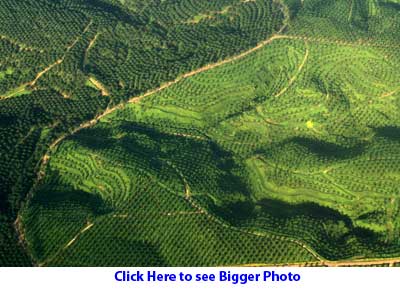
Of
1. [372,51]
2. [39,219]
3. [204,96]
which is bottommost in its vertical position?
[39,219]

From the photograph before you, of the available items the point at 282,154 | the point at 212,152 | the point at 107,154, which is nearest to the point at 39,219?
the point at 107,154

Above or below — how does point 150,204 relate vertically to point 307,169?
below

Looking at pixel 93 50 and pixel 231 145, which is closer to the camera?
pixel 231 145

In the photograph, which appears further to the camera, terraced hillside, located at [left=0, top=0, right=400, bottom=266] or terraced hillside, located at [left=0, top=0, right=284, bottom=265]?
terraced hillside, located at [left=0, top=0, right=284, bottom=265]

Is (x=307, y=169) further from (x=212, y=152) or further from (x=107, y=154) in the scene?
(x=107, y=154)

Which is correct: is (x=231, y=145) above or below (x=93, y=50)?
below

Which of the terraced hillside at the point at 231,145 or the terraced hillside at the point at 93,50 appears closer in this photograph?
the terraced hillside at the point at 231,145
